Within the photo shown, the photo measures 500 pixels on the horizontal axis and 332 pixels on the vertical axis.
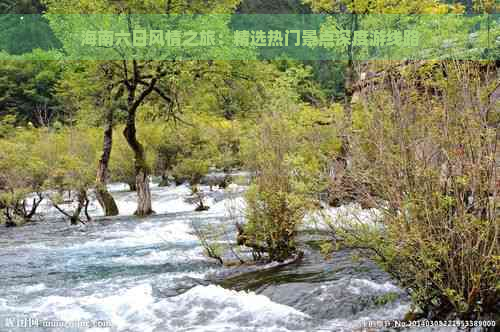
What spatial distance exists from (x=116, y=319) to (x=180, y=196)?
60.9 feet

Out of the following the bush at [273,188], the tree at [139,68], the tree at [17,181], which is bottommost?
the tree at [17,181]

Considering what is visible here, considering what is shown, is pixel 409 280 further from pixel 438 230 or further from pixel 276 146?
pixel 276 146

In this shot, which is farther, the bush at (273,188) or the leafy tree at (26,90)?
the leafy tree at (26,90)

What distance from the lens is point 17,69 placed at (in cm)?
5562

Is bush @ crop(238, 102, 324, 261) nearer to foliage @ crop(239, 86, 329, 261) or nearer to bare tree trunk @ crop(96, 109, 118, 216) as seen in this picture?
foliage @ crop(239, 86, 329, 261)

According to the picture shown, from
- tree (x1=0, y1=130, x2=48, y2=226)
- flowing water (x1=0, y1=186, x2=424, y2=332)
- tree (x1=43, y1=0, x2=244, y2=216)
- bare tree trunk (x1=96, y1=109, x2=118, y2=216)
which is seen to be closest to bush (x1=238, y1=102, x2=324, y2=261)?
flowing water (x1=0, y1=186, x2=424, y2=332)

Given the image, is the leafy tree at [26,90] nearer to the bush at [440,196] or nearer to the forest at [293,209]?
the forest at [293,209]

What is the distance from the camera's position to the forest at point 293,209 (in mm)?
5418

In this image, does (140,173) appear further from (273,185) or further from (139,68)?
(273,185)

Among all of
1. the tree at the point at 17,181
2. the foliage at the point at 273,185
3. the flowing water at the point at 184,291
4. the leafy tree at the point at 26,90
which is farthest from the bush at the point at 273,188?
the leafy tree at the point at 26,90

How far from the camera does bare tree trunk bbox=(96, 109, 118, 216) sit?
19.5 meters

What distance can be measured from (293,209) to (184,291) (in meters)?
2.16

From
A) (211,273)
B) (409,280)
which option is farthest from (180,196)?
(409,280)

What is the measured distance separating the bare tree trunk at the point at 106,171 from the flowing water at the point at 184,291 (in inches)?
256
